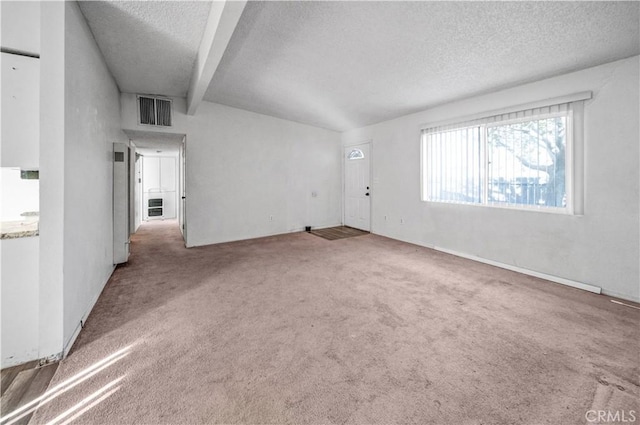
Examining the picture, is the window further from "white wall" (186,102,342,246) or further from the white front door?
"white wall" (186,102,342,246)

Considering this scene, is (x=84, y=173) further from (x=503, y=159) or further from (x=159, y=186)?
(x=159, y=186)

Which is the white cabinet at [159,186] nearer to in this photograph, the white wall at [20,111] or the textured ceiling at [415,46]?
the textured ceiling at [415,46]

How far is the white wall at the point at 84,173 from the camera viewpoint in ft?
5.96

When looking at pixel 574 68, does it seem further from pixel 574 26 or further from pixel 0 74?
pixel 0 74

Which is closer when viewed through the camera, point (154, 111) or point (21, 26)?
point (21, 26)

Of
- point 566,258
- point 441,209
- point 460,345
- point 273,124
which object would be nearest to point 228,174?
point 273,124

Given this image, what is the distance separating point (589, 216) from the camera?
9.48 ft

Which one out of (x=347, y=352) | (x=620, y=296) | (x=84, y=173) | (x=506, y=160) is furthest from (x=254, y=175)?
(x=620, y=296)

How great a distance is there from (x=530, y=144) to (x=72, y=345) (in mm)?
5139

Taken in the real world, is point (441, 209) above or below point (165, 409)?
above

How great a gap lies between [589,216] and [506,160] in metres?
1.13

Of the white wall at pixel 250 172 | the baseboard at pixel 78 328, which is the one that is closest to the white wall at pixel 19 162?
the baseboard at pixel 78 328

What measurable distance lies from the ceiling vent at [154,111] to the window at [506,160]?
4.58 m

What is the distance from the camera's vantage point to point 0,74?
1.58 m
